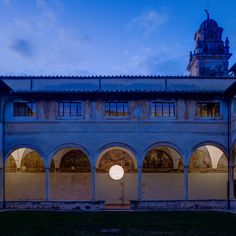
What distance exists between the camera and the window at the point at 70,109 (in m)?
24.9

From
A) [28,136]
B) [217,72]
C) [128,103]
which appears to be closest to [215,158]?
[128,103]

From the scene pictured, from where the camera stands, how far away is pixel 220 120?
2491 centimetres

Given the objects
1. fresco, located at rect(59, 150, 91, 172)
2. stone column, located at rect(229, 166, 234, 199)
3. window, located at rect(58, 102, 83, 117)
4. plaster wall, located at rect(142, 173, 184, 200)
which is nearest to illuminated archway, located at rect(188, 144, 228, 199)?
plaster wall, located at rect(142, 173, 184, 200)

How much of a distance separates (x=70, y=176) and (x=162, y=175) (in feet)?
18.8

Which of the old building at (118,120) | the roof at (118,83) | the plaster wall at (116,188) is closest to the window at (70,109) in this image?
the old building at (118,120)

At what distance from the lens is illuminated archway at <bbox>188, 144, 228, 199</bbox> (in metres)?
28.0

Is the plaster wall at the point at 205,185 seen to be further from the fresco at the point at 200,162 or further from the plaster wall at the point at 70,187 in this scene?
the plaster wall at the point at 70,187

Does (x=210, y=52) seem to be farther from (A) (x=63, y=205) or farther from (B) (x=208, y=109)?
(A) (x=63, y=205)

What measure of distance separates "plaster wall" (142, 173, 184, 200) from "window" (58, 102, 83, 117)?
260 inches

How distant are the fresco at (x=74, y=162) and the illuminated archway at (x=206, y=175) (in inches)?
256

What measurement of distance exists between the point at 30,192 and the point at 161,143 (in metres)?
9.03

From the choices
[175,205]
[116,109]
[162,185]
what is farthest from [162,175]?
[116,109]

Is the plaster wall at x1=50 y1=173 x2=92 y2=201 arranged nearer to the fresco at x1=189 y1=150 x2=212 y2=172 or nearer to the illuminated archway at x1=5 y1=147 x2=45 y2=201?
the illuminated archway at x1=5 y1=147 x2=45 y2=201

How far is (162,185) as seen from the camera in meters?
28.5
